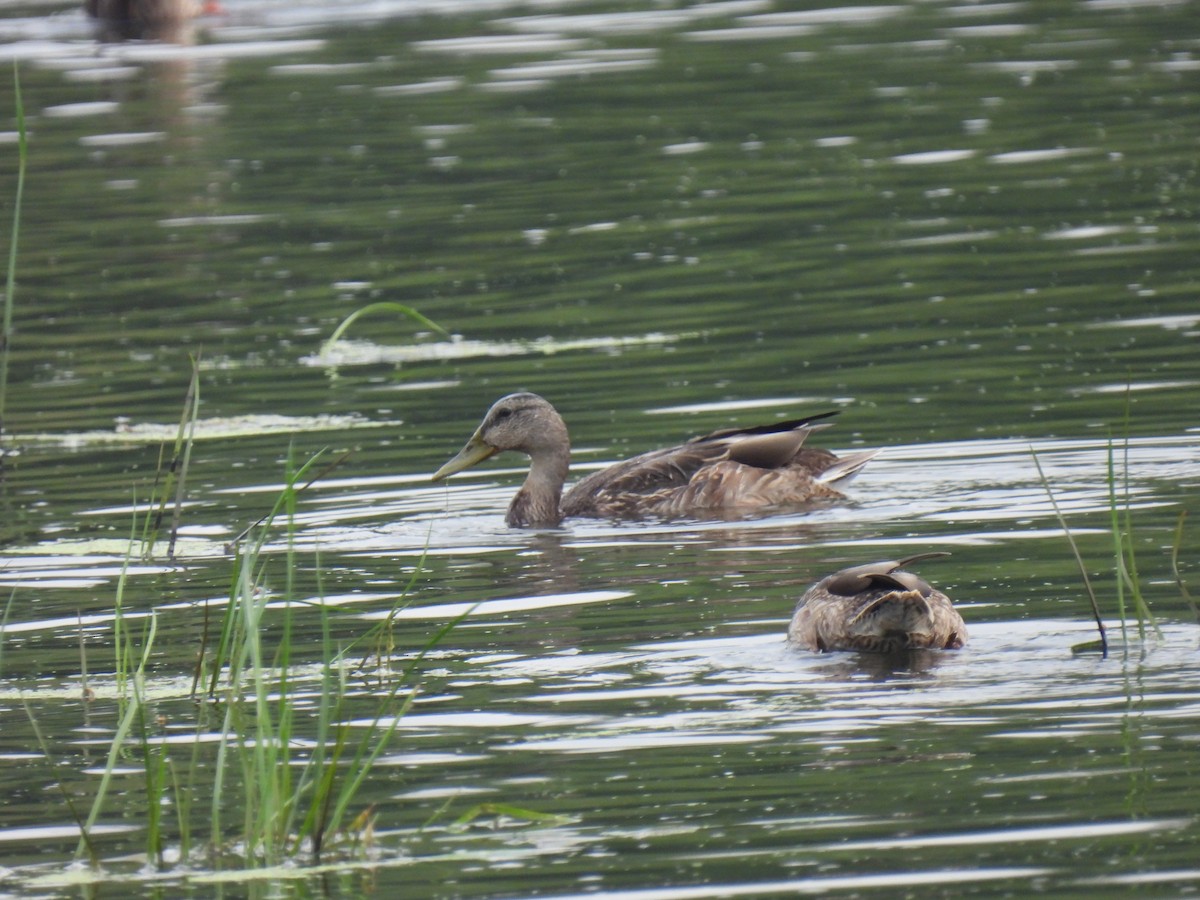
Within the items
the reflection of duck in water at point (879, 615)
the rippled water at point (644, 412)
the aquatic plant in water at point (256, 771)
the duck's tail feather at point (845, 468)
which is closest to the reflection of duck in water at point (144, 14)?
the rippled water at point (644, 412)

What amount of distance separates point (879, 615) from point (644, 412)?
6.31 m

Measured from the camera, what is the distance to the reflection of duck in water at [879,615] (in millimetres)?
8289

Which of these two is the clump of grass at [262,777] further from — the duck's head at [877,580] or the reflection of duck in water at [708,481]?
the reflection of duck in water at [708,481]

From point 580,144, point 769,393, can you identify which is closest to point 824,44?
point 580,144

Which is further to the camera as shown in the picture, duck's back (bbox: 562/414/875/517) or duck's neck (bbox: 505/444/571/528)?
duck's neck (bbox: 505/444/571/528)

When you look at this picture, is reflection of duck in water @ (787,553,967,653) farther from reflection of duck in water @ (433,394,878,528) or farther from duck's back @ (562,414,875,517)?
duck's back @ (562,414,875,517)

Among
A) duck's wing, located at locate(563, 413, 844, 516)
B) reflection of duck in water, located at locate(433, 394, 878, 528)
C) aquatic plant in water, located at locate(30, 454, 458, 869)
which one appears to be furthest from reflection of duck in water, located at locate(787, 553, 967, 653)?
duck's wing, located at locate(563, 413, 844, 516)

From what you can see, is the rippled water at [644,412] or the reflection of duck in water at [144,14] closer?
the rippled water at [644,412]

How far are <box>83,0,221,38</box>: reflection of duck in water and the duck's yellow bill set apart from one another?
2506cm

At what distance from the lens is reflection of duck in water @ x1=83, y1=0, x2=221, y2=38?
37562mm

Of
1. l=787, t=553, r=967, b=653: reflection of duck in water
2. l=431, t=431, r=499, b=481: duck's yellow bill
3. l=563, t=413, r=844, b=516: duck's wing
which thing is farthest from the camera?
l=431, t=431, r=499, b=481: duck's yellow bill

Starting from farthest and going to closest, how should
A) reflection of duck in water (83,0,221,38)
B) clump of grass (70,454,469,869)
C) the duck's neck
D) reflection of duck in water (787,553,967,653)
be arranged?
reflection of duck in water (83,0,221,38) → the duck's neck → reflection of duck in water (787,553,967,653) → clump of grass (70,454,469,869)

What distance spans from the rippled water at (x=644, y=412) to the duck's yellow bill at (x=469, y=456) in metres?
0.23

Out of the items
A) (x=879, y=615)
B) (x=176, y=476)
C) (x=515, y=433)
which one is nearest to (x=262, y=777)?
(x=879, y=615)
